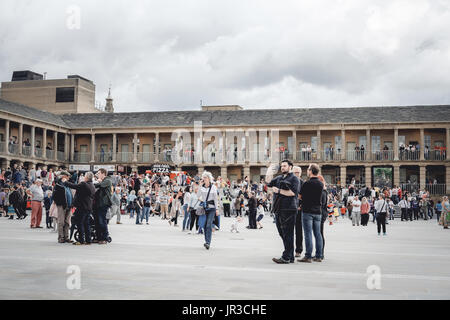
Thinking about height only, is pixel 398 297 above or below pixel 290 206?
below

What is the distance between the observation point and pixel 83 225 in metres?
11.1

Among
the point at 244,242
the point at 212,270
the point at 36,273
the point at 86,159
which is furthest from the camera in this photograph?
the point at 86,159

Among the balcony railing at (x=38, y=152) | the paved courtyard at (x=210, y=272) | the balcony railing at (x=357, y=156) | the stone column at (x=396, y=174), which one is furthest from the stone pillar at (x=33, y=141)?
the paved courtyard at (x=210, y=272)

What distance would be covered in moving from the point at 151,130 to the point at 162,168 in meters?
12.9

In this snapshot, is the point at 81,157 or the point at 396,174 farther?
the point at 81,157

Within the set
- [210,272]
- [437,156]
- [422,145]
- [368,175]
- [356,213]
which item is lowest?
[210,272]

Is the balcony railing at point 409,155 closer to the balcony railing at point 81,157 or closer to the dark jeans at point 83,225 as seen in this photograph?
the balcony railing at point 81,157

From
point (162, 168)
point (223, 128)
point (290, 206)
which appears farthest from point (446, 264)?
point (223, 128)

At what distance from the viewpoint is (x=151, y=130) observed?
1960 inches

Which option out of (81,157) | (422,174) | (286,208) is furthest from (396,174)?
(286,208)

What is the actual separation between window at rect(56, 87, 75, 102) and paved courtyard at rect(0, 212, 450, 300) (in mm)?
57515

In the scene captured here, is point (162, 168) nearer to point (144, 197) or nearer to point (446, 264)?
point (144, 197)

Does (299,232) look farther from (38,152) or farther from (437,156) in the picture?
(38,152)

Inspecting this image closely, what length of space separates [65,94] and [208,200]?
59.9m
